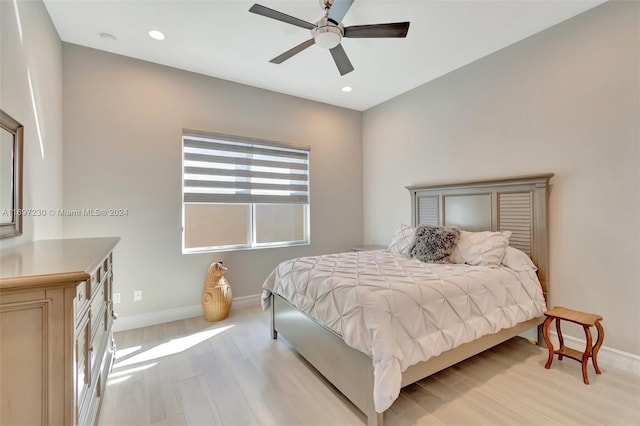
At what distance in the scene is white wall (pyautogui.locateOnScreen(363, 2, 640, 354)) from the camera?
224cm

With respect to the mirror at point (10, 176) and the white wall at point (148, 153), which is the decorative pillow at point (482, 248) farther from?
the mirror at point (10, 176)

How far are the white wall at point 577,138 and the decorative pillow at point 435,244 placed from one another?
861 mm

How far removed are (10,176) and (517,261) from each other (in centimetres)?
394

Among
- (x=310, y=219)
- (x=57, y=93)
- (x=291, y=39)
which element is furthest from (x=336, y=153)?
(x=57, y=93)

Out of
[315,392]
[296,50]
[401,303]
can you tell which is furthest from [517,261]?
[296,50]

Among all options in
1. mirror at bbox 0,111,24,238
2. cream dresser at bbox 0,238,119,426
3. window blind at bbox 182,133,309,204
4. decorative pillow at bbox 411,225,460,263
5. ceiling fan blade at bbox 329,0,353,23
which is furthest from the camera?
window blind at bbox 182,133,309,204

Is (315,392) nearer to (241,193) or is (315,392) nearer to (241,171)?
(241,193)

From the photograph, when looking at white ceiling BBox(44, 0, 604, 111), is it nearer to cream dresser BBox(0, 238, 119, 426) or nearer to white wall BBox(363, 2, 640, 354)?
white wall BBox(363, 2, 640, 354)

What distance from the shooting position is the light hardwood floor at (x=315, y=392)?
174 centimetres

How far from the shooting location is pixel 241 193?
377 cm

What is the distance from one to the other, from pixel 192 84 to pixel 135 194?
1502mm

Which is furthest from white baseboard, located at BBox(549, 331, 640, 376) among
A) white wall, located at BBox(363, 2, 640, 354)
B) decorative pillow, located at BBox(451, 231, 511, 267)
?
decorative pillow, located at BBox(451, 231, 511, 267)

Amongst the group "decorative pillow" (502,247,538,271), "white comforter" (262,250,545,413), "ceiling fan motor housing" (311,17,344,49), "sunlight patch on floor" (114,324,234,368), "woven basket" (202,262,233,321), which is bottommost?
"sunlight patch on floor" (114,324,234,368)

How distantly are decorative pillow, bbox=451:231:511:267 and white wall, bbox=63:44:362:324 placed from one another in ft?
7.56
